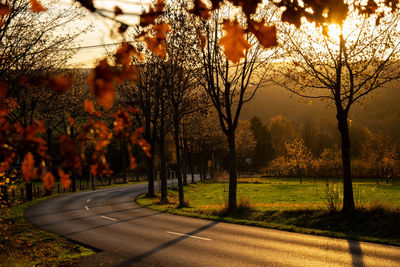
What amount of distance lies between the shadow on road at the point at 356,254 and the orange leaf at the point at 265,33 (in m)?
8.09

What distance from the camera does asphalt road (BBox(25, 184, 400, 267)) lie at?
31.4 feet

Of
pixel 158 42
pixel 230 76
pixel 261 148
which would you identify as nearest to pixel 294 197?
pixel 230 76

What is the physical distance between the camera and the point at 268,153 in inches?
3784

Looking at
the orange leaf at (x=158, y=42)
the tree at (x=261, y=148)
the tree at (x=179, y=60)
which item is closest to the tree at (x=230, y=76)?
the tree at (x=179, y=60)

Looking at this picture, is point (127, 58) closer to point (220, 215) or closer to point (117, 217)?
point (220, 215)

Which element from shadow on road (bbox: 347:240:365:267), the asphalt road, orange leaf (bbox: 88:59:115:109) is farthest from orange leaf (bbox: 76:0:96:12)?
shadow on road (bbox: 347:240:365:267)

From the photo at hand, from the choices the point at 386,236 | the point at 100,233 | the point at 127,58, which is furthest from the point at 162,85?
the point at 127,58

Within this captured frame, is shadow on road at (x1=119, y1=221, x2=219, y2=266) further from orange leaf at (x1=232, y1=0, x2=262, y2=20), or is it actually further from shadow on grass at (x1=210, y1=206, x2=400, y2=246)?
orange leaf at (x1=232, y1=0, x2=262, y2=20)

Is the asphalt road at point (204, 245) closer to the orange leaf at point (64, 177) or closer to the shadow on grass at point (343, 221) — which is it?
the shadow on grass at point (343, 221)

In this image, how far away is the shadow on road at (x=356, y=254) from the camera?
9094 mm

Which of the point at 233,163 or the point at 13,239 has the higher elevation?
the point at 233,163

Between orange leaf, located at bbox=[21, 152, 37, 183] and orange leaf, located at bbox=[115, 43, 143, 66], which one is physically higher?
orange leaf, located at bbox=[115, 43, 143, 66]

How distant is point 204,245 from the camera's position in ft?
38.0

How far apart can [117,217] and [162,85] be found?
9.91 metres
